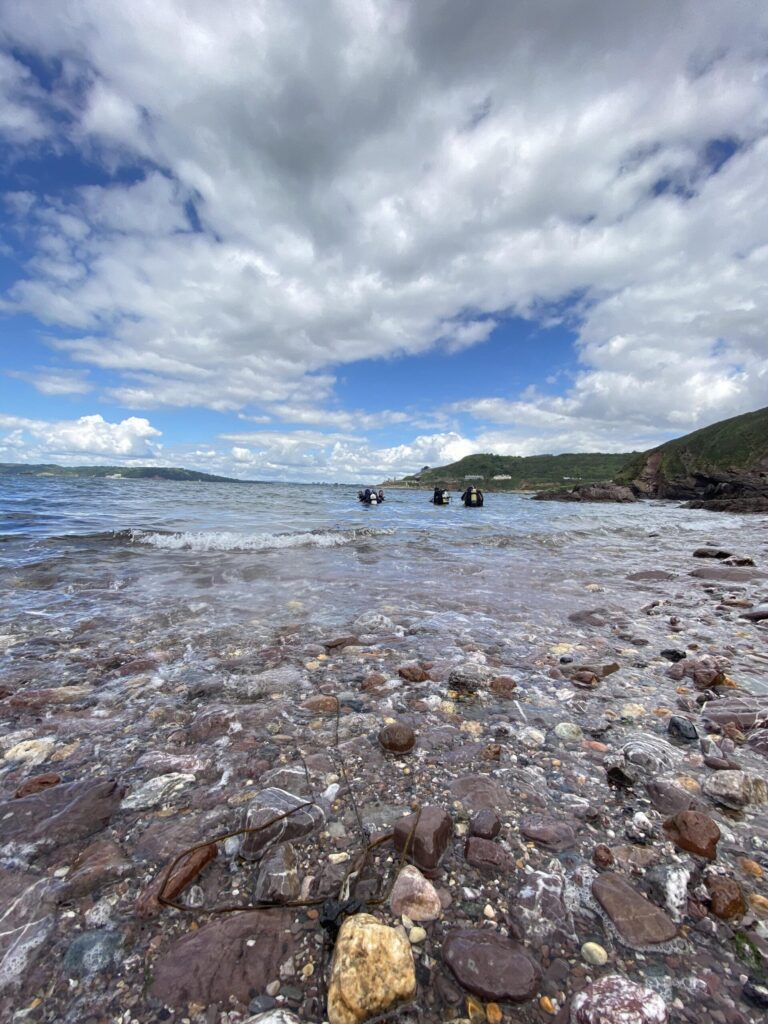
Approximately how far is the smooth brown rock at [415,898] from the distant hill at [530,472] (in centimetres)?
14108

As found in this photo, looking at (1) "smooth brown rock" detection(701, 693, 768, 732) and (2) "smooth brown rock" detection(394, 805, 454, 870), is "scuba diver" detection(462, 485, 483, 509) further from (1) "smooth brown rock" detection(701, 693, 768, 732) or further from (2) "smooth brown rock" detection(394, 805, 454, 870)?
(2) "smooth brown rock" detection(394, 805, 454, 870)

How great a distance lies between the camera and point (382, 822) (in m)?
2.48

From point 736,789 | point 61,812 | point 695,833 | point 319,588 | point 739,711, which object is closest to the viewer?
point 695,833

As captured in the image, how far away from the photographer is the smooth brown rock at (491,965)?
1592 millimetres

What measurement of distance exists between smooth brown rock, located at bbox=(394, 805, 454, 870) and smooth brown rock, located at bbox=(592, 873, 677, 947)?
747mm

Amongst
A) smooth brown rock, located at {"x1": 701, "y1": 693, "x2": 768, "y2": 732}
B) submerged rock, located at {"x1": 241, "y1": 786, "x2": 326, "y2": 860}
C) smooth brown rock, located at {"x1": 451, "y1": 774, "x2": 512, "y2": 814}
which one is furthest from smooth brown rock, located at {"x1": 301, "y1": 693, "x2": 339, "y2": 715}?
smooth brown rock, located at {"x1": 701, "y1": 693, "x2": 768, "y2": 732}

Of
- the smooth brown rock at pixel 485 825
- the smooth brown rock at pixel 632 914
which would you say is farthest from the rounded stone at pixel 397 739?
the smooth brown rock at pixel 632 914

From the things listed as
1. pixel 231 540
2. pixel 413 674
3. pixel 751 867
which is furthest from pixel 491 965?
pixel 231 540

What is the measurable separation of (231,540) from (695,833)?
47.6 ft

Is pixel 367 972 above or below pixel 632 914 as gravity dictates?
above

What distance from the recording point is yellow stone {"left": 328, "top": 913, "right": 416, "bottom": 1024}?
4.98ft

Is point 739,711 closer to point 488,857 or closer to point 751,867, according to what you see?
point 751,867

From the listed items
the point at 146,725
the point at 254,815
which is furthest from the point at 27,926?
the point at 146,725

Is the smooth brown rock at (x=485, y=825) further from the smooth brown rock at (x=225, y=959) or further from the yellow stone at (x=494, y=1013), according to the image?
the smooth brown rock at (x=225, y=959)
